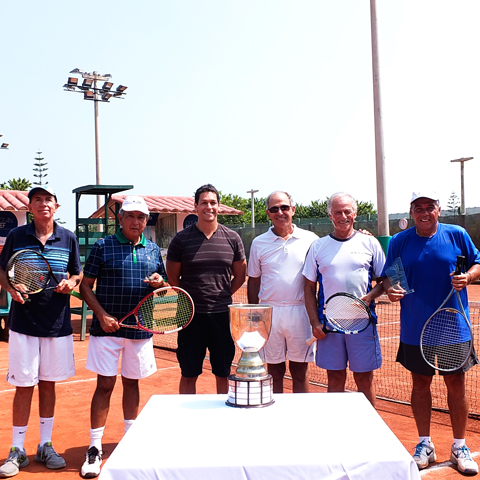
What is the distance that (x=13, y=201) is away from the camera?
17.9 meters

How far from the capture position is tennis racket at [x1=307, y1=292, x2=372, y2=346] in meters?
3.56

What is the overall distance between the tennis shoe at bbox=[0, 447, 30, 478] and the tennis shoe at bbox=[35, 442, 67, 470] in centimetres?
10

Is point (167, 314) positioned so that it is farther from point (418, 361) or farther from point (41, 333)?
point (418, 361)

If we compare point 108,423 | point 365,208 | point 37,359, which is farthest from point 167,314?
point 365,208

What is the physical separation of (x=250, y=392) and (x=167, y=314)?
1894 mm

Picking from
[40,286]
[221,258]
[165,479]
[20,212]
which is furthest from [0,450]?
[20,212]

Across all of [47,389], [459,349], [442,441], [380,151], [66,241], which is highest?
[380,151]

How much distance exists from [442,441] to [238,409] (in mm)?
2749

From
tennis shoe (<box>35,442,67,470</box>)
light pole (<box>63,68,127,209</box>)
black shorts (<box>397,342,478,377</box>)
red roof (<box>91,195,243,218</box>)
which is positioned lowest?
tennis shoe (<box>35,442,67,470</box>)

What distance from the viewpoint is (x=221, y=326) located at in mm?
4281

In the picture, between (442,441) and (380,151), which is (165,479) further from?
(380,151)

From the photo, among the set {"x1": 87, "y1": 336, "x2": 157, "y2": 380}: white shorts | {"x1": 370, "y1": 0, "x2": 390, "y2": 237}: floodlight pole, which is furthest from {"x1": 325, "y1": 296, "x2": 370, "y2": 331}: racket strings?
{"x1": 370, "y1": 0, "x2": 390, "y2": 237}: floodlight pole

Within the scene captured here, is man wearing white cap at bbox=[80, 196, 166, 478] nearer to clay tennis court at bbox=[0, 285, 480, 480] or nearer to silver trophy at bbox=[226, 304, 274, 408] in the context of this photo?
clay tennis court at bbox=[0, 285, 480, 480]

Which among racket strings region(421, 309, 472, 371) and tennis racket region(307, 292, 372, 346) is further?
racket strings region(421, 309, 472, 371)
